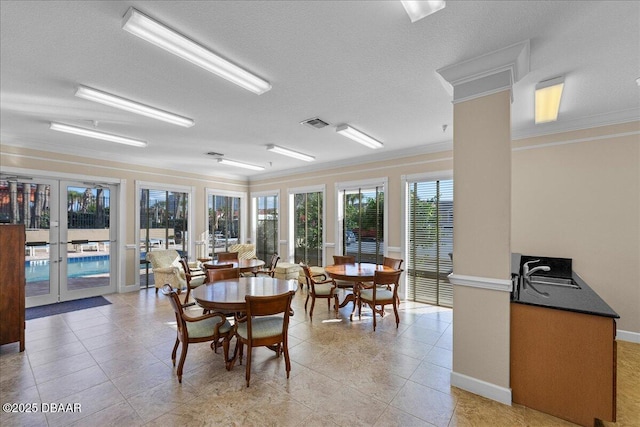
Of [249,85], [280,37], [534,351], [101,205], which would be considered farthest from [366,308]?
[101,205]

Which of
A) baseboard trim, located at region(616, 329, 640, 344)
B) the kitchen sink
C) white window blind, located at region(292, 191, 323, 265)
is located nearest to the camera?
the kitchen sink

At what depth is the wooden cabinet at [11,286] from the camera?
3.15 m

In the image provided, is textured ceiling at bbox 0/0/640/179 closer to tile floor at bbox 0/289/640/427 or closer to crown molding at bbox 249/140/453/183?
crown molding at bbox 249/140/453/183

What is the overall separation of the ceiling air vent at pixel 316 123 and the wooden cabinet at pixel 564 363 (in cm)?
306

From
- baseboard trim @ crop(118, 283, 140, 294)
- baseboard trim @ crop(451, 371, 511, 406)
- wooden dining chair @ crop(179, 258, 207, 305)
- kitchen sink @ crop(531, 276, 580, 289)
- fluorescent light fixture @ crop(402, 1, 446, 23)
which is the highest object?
fluorescent light fixture @ crop(402, 1, 446, 23)

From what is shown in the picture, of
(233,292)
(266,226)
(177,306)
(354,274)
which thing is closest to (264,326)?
(233,292)

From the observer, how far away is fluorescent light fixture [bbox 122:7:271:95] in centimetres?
186

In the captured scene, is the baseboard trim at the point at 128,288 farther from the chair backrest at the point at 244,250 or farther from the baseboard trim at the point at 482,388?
the baseboard trim at the point at 482,388

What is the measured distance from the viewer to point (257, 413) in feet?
7.07

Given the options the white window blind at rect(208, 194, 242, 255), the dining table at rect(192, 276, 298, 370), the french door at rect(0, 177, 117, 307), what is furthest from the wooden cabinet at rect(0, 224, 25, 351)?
the white window blind at rect(208, 194, 242, 255)

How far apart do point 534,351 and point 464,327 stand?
1.68ft

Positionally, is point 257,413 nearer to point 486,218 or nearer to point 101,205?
point 486,218

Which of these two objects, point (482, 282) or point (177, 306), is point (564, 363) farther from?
point (177, 306)

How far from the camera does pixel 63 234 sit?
5.23m
